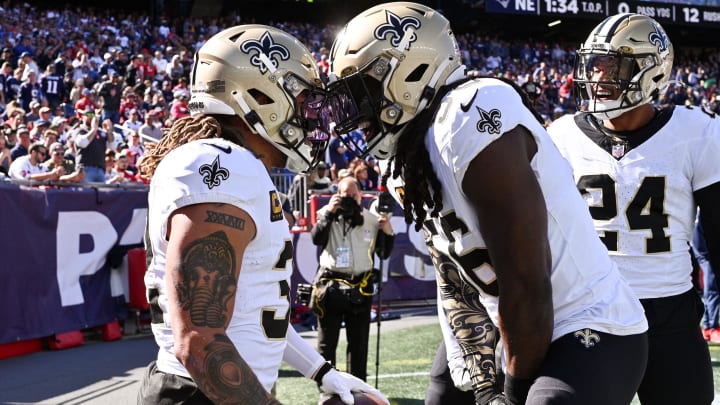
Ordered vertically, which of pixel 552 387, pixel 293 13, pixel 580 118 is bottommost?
pixel 552 387

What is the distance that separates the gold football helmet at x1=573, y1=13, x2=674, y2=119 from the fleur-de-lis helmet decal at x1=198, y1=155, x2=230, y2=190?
2008 millimetres

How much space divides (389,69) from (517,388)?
3.31 ft

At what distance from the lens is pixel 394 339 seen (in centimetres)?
849

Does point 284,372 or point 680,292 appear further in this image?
point 284,372

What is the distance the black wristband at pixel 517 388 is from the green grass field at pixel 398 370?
3619 millimetres

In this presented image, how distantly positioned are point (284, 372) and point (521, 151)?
5215 mm

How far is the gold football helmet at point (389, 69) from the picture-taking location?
2.38 meters

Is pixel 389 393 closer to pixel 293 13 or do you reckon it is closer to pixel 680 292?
pixel 680 292

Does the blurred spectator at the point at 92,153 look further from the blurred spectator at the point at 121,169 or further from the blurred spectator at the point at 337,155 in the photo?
the blurred spectator at the point at 337,155

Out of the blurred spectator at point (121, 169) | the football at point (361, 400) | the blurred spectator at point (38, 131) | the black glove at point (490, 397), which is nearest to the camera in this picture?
the black glove at point (490, 397)

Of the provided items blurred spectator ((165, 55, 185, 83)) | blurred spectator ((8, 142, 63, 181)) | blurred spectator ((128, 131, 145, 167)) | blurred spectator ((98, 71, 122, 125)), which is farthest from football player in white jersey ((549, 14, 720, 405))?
blurred spectator ((165, 55, 185, 83))

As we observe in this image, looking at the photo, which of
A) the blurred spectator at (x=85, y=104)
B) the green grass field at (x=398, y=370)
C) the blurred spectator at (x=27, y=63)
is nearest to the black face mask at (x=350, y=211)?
the green grass field at (x=398, y=370)

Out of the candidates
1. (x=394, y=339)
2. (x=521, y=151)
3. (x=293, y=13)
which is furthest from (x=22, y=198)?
(x=293, y=13)

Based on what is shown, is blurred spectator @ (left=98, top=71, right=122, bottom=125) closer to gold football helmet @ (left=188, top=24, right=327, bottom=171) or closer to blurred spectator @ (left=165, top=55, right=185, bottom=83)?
blurred spectator @ (left=165, top=55, right=185, bottom=83)
